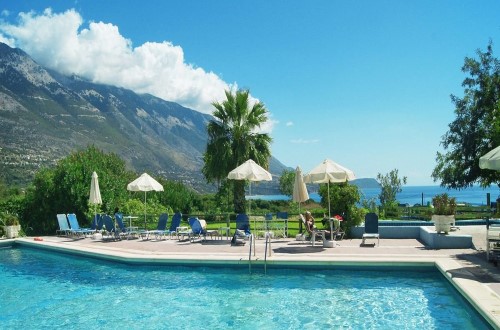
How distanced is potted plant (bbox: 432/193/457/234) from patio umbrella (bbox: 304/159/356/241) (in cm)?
251

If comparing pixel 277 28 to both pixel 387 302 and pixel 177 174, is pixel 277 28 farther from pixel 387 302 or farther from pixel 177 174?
pixel 177 174

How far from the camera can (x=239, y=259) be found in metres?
11.7

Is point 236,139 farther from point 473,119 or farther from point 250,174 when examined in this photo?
point 473,119

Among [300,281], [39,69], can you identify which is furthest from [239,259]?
[39,69]

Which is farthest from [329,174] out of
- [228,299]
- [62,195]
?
[62,195]

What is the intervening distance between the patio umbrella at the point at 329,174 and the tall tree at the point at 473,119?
17.0 meters

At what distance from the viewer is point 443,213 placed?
13281 mm

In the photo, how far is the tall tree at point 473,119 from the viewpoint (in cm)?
2811

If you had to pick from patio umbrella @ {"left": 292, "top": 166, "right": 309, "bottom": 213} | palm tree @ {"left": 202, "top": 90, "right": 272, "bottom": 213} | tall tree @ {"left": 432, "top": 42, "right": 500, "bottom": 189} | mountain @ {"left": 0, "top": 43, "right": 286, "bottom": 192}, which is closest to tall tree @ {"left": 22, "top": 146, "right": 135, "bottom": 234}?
palm tree @ {"left": 202, "top": 90, "right": 272, "bottom": 213}

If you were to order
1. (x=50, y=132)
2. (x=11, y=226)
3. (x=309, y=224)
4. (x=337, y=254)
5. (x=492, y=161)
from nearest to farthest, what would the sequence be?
(x=492, y=161) → (x=337, y=254) → (x=309, y=224) → (x=11, y=226) → (x=50, y=132)

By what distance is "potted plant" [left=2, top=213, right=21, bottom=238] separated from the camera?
18.1 metres

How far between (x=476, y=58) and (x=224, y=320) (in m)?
26.9

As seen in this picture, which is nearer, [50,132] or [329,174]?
[329,174]

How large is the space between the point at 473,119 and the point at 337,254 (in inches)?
828
